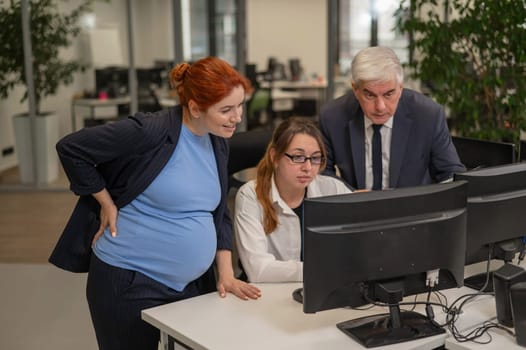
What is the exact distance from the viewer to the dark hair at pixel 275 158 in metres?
2.67

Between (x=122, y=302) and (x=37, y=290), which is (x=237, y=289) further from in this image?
(x=37, y=290)

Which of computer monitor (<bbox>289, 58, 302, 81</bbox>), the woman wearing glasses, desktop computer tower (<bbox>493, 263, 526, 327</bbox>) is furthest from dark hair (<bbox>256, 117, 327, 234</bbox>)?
computer monitor (<bbox>289, 58, 302, 81</bbox>)

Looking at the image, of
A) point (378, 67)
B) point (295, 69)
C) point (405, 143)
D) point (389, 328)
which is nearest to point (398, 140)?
point (405, 143)

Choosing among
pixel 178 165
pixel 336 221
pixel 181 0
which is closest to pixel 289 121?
pixel 178 165

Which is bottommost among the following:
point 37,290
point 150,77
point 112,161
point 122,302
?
point 37,290

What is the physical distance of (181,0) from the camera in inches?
288

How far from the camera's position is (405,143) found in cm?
293

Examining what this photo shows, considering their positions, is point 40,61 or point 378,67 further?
point 40,61

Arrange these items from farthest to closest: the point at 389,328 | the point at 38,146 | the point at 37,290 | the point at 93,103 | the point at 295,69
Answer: the point at 295,69 < the point at 93,103 < the point at 38,146 < the point at 37,290 < the point at 389,328

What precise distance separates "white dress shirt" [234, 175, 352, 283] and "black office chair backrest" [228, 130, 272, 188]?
1.85 ft

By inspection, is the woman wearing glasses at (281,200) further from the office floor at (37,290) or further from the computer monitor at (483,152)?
the office floor at (37,290)

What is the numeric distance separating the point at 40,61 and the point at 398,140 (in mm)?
5181

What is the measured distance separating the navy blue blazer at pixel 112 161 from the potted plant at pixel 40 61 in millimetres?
5102

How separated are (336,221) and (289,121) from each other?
0.90 m
